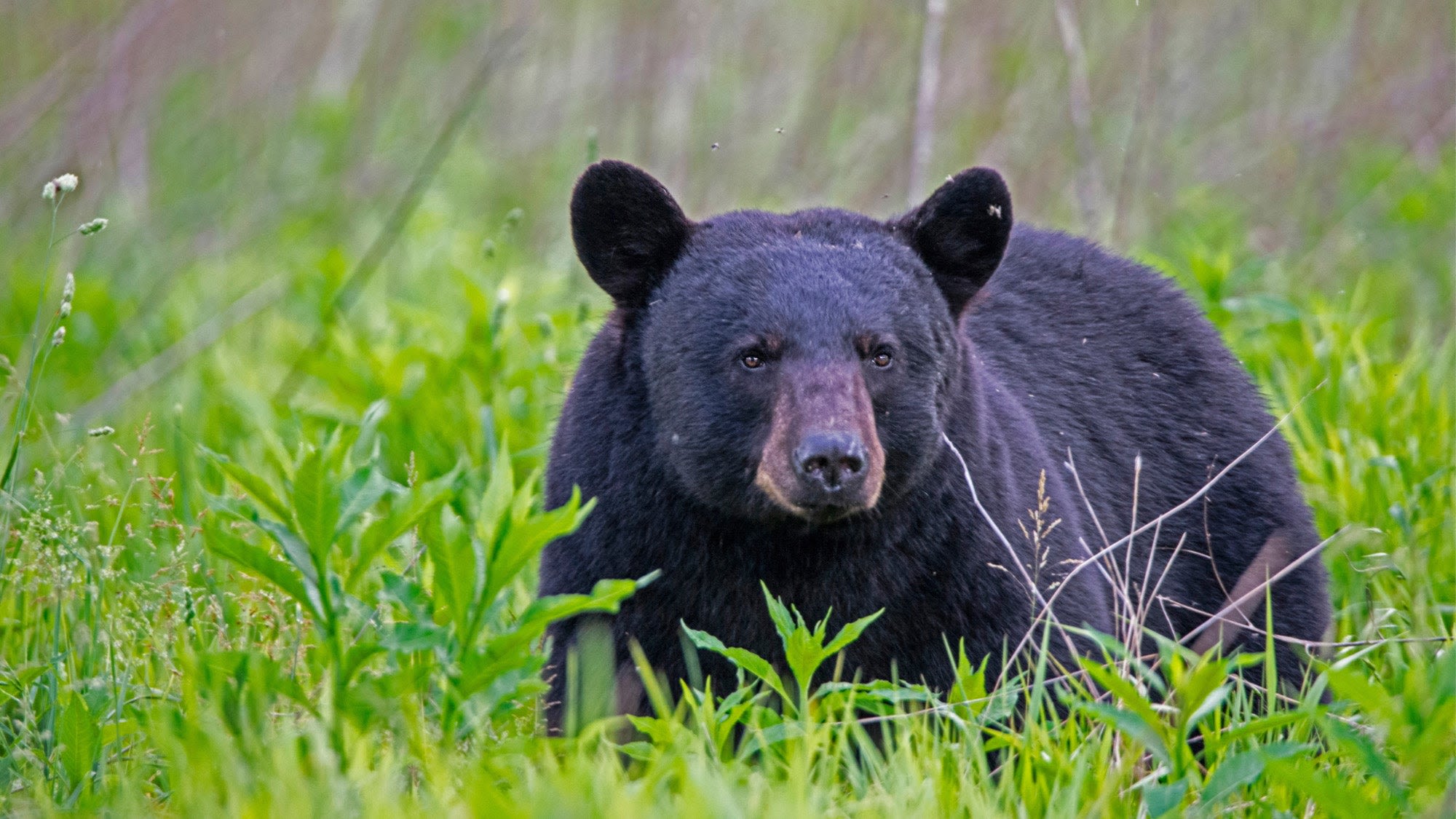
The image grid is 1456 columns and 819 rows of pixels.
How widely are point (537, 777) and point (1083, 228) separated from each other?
6.03m

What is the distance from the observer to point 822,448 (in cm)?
306

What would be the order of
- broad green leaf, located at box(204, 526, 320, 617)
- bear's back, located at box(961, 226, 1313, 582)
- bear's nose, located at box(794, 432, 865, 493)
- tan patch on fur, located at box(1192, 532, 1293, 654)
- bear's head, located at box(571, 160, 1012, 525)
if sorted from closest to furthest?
broad green leaf, located at box(204, 526, 320, 617) → bear's nose, located at box(794, 432, 865, 493) → bear's head, located at box(571, 160, 1012, 525) → tan patch on fur, located at box(1192, 532, 1293, 654) → bear's back, located at box(961, 226, 1313, 582)

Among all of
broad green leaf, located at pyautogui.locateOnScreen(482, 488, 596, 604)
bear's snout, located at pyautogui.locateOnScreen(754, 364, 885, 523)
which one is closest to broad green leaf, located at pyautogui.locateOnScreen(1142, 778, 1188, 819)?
bear's snout, located at pyautogui.locateOnScreen(754, 364, 885, 523)

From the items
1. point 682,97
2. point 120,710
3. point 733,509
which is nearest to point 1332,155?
point 682,97

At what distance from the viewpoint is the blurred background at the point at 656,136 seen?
6930 millimetres

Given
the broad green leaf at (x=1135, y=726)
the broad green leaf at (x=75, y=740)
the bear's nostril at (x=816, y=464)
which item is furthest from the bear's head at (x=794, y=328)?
the broad green leaf at (x=75, y=740)

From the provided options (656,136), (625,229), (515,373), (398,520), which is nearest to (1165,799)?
(398,520)

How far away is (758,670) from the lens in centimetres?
288

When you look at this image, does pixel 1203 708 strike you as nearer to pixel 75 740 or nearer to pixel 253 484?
pixel 253 484

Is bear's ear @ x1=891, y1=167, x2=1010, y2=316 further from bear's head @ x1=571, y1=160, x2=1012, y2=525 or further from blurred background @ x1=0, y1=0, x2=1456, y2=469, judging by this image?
blurred background @ x1=0, y1=0, x2=1456, y2=469

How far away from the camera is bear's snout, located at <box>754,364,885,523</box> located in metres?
3.09

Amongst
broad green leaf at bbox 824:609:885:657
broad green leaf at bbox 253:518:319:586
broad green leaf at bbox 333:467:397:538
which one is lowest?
broad green leaf at bbox 824:609:885:657

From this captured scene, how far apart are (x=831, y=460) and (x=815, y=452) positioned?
39 millimetres

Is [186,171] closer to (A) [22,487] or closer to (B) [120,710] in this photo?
(A) [22,487]
